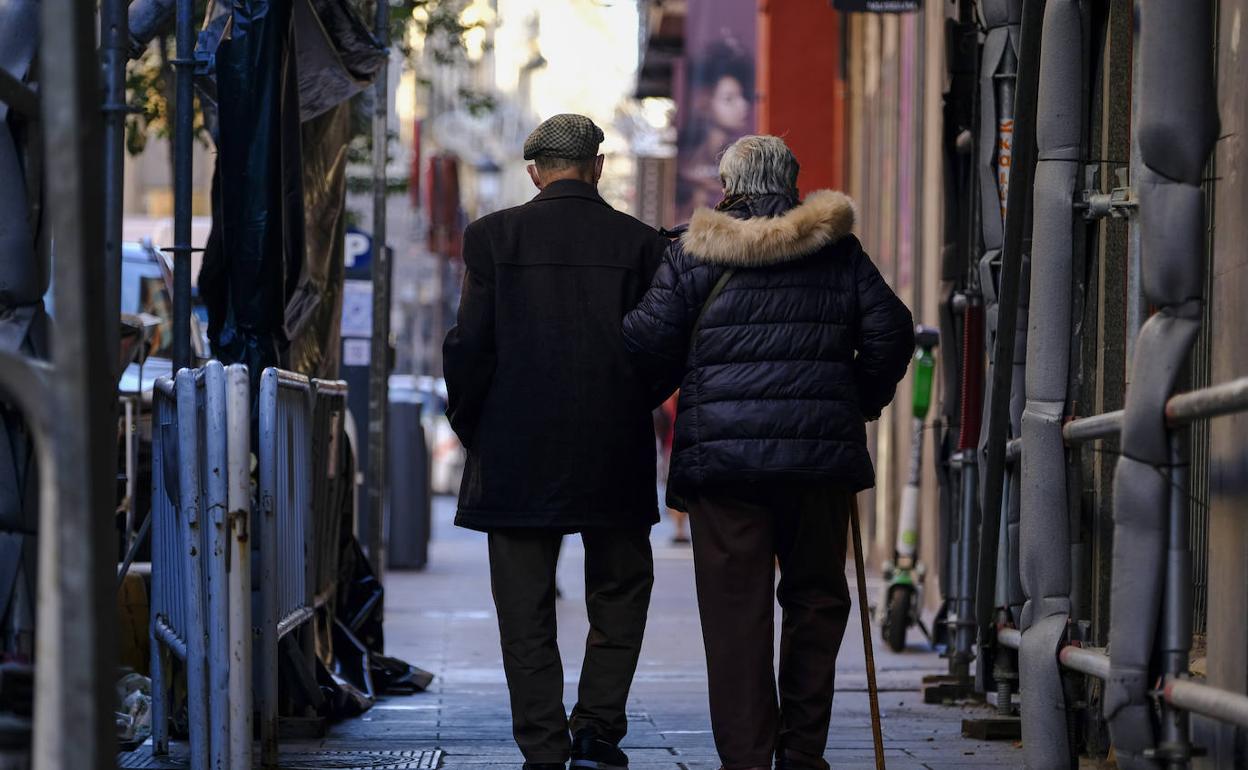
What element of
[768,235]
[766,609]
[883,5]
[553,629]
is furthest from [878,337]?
[883,5]

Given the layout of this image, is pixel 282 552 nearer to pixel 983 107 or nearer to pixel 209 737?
pixel 209 737

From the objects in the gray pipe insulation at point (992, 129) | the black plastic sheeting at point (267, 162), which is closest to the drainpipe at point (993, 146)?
the gray pipe insulation at point (992, 129)

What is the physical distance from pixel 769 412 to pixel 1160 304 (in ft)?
5.06

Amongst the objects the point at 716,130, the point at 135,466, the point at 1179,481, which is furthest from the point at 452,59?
the point at 1179,481

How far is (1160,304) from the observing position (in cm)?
453

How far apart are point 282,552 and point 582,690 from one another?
1083mm

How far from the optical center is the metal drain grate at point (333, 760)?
6586 mm

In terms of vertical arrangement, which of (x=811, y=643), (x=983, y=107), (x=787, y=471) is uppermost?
(x=983, y=107)

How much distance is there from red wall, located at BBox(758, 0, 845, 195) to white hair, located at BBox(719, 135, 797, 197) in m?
16.6

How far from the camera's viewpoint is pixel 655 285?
20.1 ft

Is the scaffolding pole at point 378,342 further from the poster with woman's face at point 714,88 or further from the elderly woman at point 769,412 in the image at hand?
the poster with woman's face at point 714,88

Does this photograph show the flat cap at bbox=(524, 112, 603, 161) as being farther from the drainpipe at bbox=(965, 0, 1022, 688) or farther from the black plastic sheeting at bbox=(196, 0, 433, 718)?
the drainpipe at bbox=(965, 0, 1022, 688)

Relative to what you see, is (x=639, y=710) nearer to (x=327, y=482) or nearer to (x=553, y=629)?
(x=327, y=482)

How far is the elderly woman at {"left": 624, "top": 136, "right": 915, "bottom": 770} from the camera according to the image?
5.88 m
